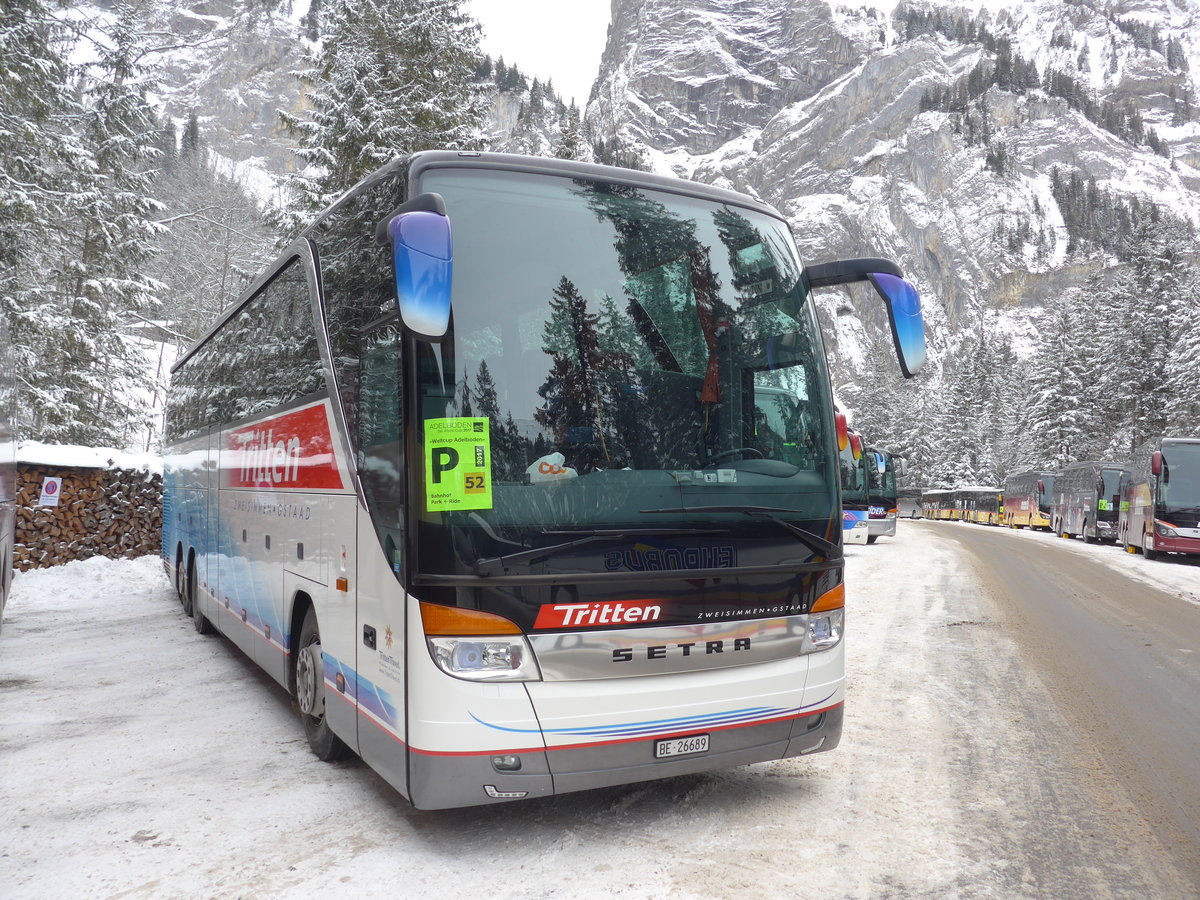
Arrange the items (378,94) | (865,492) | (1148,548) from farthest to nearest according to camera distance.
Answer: (865,492) < (1148,548) < (378,94)

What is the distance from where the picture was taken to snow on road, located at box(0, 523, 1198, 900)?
12.2ft

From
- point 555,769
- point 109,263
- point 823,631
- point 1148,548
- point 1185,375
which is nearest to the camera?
point 555,769

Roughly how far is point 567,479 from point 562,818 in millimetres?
1716

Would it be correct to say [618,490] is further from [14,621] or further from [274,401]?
[14,621]

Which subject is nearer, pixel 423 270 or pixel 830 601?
pixel 423 270

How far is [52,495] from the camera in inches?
554

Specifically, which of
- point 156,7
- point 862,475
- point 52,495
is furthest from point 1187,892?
point 156,7

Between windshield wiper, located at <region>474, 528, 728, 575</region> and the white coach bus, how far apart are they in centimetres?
1

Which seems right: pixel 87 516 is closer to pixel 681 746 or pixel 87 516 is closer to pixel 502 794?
pixel 502 794

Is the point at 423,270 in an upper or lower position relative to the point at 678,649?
upper

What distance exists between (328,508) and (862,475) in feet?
84.3

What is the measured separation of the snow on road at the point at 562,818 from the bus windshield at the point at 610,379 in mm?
1315

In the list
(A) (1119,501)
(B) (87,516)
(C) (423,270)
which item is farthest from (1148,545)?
(C) (423,270)

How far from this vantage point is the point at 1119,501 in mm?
34312
